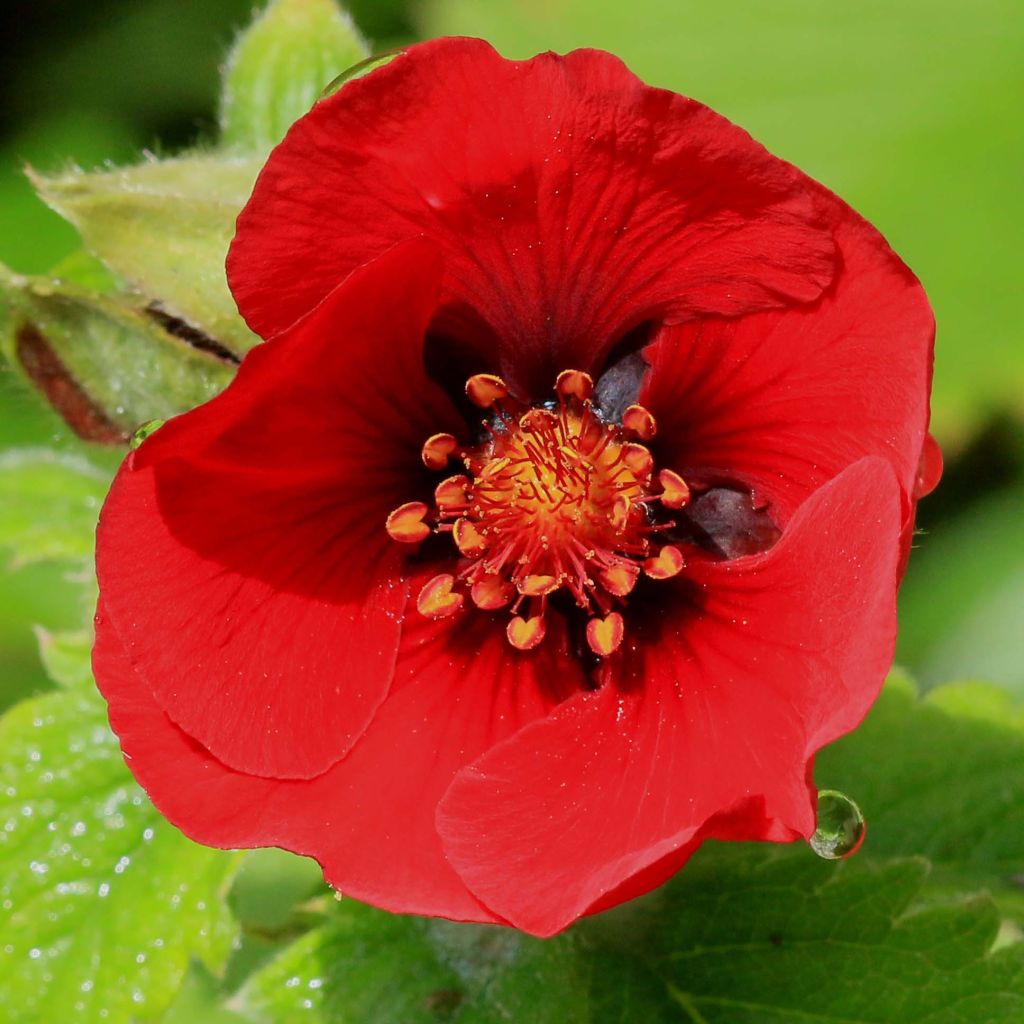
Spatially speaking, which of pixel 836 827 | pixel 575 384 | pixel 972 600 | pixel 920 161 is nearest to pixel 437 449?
pixel 575 384

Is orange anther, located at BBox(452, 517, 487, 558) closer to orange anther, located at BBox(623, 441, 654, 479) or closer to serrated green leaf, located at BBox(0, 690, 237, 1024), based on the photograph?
orange anther, located at BBox(623, 441, 654, 479)

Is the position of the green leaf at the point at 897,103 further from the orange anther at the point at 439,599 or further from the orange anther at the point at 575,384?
the orange anther at the point at 439,599

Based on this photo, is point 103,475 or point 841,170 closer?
point 103,475

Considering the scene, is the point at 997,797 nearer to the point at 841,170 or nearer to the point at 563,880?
the point at 563,880

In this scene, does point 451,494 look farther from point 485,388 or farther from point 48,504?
point 48,504

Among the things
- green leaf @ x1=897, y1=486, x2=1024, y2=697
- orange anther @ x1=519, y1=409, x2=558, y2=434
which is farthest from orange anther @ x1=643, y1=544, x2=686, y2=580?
green leaf @ x1=897, y1=486, x2=1024, y2=697

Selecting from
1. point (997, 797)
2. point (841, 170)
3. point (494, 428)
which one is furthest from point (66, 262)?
point (841, 170)
